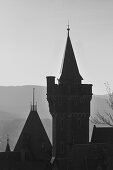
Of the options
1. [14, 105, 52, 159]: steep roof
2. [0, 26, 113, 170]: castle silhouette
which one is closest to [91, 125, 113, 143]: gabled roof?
[0, 26, 113, 170]: castle silhouette

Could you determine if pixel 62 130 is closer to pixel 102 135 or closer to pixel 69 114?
pixel 69 114

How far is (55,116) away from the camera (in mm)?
68625

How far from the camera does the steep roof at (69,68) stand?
69.4m

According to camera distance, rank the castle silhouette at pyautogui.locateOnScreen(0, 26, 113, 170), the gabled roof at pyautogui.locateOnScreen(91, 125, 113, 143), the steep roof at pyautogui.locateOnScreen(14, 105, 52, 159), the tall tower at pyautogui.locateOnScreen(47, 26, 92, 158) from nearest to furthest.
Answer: the gabled roof at pyautogui.locateOnScreen(91, 125, 113, 143) → the castle silhouette at pyautogui.locateOnScreen(0, 26, 113, 170) → the tall tower at pyautogui.locateOnScreen(47, 26, 92, 158) → the steep roof at pyautogui.locateOnScreen(14, 105, 52, 159)

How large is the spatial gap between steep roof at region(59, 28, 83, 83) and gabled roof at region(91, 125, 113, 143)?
7.80 metres

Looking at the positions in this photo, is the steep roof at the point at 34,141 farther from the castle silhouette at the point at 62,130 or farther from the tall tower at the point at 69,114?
the tall tower at the point at 69,114

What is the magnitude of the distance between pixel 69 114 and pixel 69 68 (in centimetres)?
678

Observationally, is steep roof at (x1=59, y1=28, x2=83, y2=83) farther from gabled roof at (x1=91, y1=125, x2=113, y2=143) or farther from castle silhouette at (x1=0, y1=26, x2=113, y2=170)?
gabled roof at (x1=91, y1=125, x2=113, y2=143)

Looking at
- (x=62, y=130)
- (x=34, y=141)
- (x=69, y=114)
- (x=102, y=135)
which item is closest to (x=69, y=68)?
(x=69, y=114)

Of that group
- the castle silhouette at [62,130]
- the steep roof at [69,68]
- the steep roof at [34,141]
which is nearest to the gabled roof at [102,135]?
the castle silhouette at [62,130]

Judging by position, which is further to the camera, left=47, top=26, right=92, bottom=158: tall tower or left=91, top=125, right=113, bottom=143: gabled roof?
left=47, top=26, right=92, bottom=158: tall tower

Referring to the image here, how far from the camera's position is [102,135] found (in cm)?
6819

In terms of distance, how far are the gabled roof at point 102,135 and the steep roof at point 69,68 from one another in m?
7.80

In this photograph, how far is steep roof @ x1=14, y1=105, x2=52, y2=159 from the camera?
69.1m
